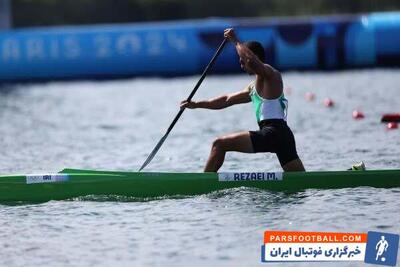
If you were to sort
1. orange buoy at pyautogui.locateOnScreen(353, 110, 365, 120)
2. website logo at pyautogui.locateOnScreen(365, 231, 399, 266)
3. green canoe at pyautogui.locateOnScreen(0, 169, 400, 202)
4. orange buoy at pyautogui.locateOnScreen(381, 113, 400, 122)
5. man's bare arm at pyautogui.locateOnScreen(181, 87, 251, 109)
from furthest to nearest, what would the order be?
1. orange buoy at pyautogui.locateOnScreen(353, 110, 365, 120)
2. orange buoy at pyautogui.locateOnScreen(381, 113, 400, 122)
3. man's bare arm at pyautogui.locateOnScreen(181, 87, 251, 109)
4. green canoe at pyautogui.locateOnScreen(0, 169, 400, 202)
5. website logo at pyautogui.locateOnScreen(365, 231, 399, 266)

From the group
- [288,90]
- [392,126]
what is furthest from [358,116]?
[288,90]

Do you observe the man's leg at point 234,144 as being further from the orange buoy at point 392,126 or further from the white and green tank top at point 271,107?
the orange buoy at point 392,126

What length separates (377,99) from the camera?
26.4 m

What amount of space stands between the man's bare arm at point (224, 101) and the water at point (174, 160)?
1.20m

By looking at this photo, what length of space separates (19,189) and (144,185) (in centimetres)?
173

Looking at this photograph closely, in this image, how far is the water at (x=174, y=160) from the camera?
10.8m

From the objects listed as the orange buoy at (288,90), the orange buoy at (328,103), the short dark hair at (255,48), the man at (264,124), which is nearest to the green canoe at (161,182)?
the man at (264,124)

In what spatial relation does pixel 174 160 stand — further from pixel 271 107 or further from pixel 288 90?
pixel 288 90

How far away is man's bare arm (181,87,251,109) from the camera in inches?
516

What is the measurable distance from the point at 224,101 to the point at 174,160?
4474mm

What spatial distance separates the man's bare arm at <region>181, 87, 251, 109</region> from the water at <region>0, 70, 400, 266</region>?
120cm

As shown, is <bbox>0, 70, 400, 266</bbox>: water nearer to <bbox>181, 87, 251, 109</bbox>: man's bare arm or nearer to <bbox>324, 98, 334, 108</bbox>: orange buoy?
<bbox>324, 98, 334, 108</bbox>: orange buoy

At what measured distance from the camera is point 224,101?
523 inches

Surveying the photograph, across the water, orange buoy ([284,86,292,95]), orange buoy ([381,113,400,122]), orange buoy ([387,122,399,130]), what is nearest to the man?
the water
